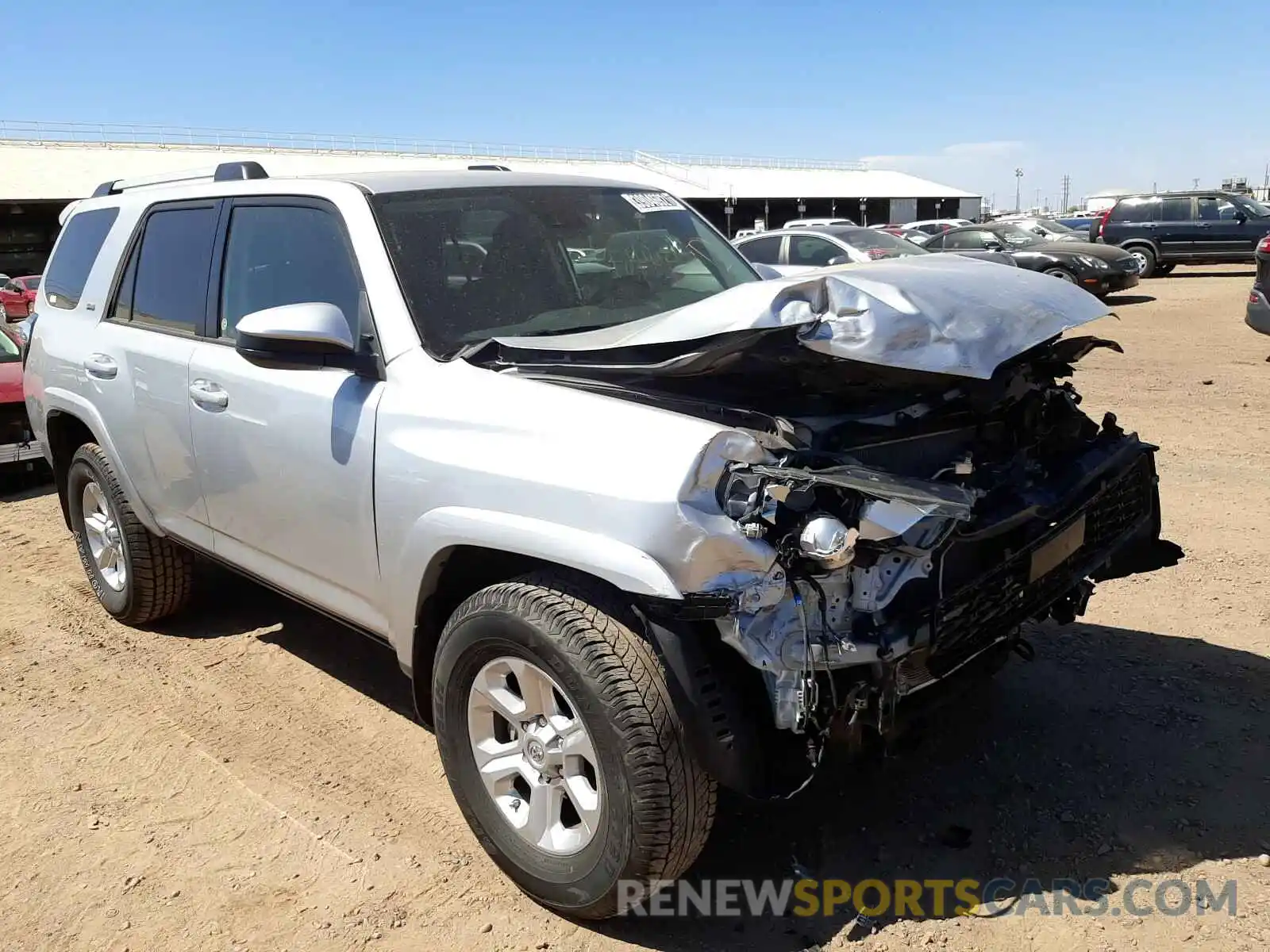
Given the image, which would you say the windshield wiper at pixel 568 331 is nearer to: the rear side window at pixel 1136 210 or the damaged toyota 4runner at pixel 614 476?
Answer: the damaged toyota 4runner at pixel 614 476

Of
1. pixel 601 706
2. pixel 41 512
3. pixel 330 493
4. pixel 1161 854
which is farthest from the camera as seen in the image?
pixel 41 512

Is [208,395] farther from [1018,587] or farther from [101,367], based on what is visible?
[1018,587]

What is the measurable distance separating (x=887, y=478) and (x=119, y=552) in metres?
3.95

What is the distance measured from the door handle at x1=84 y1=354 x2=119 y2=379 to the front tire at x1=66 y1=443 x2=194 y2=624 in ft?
1.31

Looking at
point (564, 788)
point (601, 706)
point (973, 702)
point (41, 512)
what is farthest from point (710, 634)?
point (41, 512)

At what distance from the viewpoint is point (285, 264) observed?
3.62 metres

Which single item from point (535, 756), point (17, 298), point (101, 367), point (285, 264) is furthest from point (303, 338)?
point (17, 298)

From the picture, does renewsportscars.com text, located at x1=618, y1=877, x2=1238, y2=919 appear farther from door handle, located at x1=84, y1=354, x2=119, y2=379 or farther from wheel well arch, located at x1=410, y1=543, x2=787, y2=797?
door handle, located at x1=84, y1=354, x2=119, y2=379

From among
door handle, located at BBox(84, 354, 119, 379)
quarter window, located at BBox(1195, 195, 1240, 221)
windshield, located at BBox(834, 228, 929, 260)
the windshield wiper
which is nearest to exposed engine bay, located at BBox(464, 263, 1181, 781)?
the windshield wiper

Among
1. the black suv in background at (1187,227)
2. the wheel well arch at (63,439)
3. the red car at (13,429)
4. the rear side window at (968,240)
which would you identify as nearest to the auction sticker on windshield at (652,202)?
the wheel well arch at (63,439)

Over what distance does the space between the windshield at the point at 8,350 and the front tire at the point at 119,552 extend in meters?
4.12

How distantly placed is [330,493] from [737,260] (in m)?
2.09

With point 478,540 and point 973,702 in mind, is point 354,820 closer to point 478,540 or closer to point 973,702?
point 478,540

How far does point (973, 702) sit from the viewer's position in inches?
150
